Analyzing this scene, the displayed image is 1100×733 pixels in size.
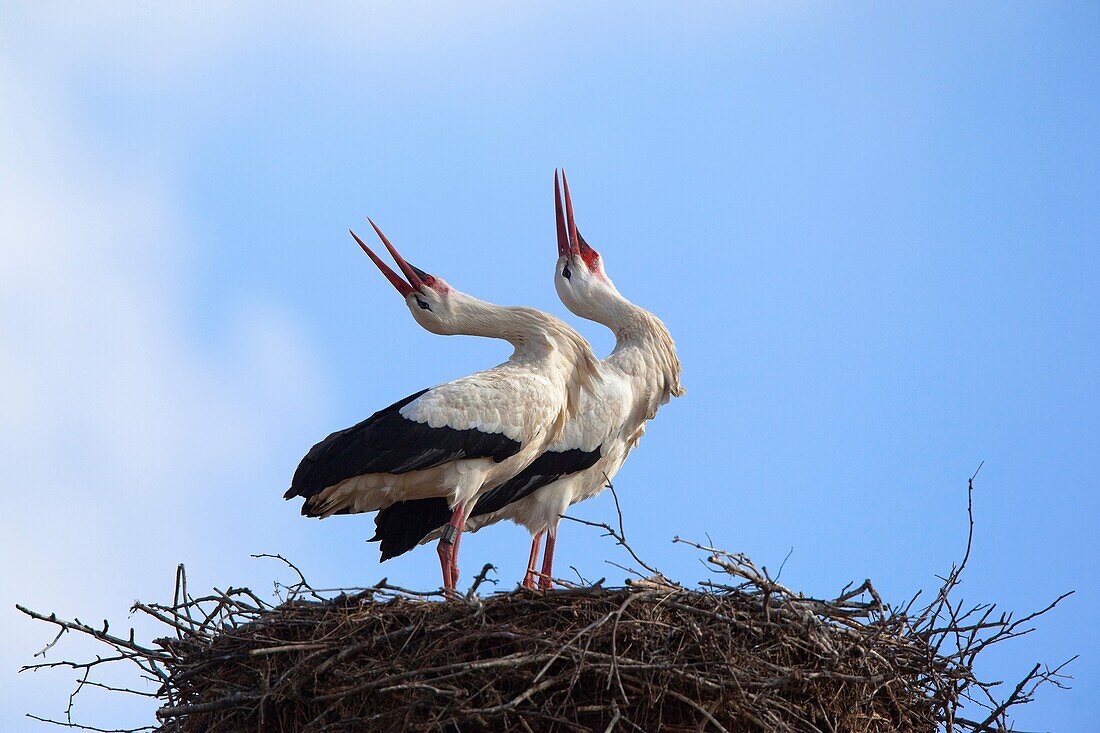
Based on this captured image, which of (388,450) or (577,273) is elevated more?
(577,273)

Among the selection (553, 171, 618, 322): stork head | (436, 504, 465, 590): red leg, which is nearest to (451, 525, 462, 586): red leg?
(436, 504, 465, 590): red leg

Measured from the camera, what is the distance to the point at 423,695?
5.35 m

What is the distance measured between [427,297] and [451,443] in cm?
112

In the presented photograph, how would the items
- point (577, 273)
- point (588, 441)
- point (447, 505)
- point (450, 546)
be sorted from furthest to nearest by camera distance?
point (577, 273)
point (588, 441)
point (447, 505)
point (450, 546)

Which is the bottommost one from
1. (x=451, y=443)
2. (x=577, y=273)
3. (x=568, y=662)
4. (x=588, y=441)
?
(x=568, y=662)

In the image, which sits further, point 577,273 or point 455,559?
point 577,273

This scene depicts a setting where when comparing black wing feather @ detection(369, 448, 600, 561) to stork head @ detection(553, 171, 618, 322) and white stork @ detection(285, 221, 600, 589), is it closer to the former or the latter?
white stork @ detection(285, 221, 600, 589)

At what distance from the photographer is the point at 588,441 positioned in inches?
318

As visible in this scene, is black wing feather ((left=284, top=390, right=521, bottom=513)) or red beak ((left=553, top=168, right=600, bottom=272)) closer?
black wing feather ((left=284, top=390, right=521, bottom=513))

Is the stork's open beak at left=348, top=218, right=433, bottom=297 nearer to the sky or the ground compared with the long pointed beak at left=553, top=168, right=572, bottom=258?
nearer to the ground

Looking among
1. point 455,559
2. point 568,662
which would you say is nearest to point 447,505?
point 455,559

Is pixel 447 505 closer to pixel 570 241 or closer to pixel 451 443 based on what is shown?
pixel 451 443

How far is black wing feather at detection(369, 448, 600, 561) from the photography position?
24.6 feet

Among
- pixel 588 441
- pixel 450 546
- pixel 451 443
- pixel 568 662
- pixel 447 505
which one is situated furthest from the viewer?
pixel 588 441
